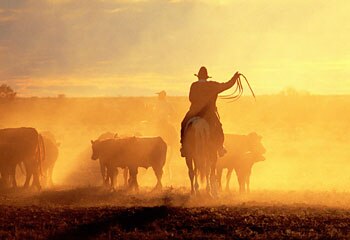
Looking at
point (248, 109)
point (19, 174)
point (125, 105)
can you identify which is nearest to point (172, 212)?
point (19, 174)

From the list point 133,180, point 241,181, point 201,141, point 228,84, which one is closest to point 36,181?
point 133,180

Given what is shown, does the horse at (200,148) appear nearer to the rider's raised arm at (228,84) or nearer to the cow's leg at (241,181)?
the rider's raised arm at (228,84)

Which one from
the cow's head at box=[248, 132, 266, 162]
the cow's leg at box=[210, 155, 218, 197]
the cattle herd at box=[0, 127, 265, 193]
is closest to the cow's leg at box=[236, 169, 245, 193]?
the cattle herd at box=[0, 127, 265, 193]

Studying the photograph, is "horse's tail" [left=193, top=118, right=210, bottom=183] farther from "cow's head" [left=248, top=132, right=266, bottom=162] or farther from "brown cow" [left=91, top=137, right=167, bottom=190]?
"cow's head" [left=248, top=132, right=266, bottom=162]

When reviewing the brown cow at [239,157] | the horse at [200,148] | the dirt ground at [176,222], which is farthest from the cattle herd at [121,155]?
the dirt ground at [176,222]

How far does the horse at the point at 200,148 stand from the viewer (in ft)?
57.8

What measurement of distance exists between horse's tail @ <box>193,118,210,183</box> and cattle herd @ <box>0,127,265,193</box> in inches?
275

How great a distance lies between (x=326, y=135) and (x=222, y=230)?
55356mm

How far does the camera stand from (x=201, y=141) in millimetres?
17656

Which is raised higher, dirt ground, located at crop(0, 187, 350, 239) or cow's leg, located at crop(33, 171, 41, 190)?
cow's leg, located at crop(33, 171, 41, 190)

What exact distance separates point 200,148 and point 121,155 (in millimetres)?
9653

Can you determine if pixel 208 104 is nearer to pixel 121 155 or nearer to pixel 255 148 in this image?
pixel 121 155

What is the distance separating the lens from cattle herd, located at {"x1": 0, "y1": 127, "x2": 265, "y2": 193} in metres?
25.1

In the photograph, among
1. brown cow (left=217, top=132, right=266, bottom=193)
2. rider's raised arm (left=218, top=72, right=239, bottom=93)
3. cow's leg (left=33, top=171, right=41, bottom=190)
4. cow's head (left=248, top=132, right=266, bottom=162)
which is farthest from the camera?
cow's head (left=248, top=132, right=266, bottom=162)
